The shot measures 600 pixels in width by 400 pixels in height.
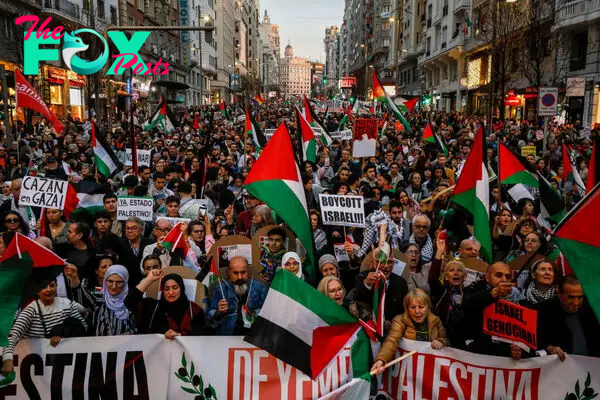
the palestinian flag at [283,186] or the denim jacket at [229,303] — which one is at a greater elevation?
the palestinian flag at [283,186]

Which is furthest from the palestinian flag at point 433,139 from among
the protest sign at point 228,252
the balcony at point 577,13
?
the balcony at point 577,13

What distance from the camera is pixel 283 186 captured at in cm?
575

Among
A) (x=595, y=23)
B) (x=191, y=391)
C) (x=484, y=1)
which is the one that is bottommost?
(x=191, y=391)

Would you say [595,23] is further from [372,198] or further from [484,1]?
[372,198]

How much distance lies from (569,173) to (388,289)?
5.64 m

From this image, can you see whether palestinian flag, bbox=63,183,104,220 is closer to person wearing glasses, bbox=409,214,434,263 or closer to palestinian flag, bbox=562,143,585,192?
person wearing glasses, bbox=409,214,434,263

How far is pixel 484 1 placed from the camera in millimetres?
37562

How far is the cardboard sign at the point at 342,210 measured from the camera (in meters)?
6.92

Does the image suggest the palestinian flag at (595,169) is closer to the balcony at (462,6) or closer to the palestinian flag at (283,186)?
the palestinian flag at (283,186)

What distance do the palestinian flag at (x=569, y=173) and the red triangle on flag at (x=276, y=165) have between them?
4.85m

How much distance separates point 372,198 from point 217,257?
388 cm

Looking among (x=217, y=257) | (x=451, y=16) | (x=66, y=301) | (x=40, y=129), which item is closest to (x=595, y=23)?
(x=451, y=16)

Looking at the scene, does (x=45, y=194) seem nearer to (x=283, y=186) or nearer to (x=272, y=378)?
(x=283, y=186)

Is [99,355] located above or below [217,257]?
below
